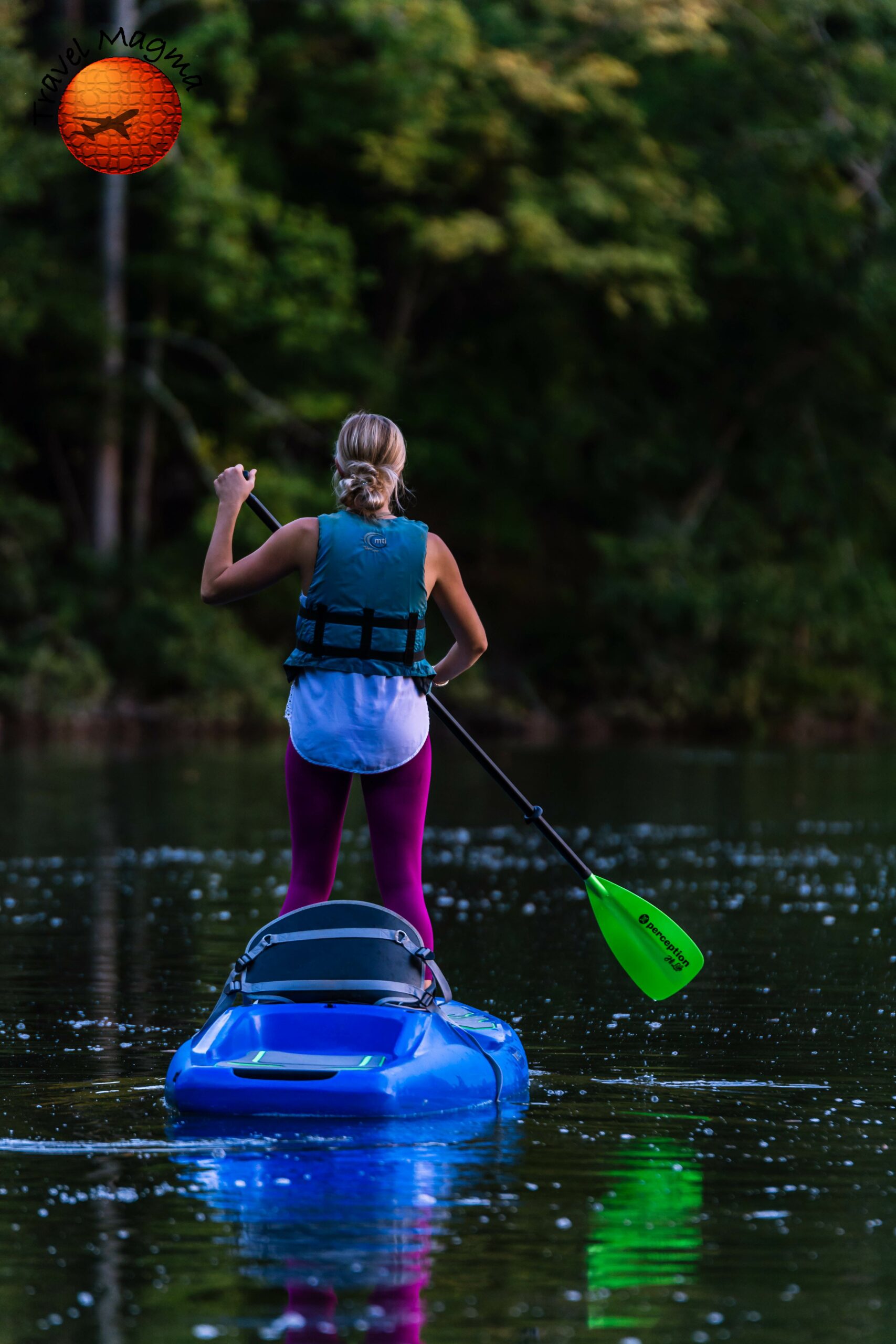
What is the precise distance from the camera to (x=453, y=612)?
6.04 metres

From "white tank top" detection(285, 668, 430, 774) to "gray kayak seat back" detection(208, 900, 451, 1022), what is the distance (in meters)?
0.39

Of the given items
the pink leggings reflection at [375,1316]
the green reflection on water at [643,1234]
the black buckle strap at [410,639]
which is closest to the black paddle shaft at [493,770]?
the black buckle strap at [410,639]

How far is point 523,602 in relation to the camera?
35562mm

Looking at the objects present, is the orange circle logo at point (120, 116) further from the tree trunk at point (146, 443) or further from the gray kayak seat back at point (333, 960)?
the gray kayak seat back at point (333, 960)

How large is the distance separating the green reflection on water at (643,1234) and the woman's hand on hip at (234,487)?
80.3 inches

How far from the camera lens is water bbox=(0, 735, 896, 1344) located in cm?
366

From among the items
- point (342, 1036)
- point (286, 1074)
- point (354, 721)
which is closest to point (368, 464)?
point (354, 721)

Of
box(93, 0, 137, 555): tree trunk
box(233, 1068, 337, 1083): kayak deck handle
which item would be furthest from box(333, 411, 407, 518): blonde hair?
box(93, 0, 137, 555): tree trunk

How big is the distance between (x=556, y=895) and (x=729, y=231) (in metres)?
25.0

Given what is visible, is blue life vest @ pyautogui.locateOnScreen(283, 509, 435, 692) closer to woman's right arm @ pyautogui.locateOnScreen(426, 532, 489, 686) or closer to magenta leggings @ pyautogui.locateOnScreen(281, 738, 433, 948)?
woman's right arm @ pyautogui.locateOnScreen(426, 532, 489, 686)

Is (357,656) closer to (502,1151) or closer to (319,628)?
(319,628)

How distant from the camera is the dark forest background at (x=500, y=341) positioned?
2969 centimetres

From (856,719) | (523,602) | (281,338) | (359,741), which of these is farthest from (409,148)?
(359,741)

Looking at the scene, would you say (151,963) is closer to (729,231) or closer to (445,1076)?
(445,1076)
